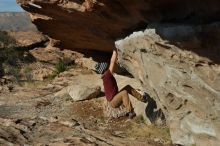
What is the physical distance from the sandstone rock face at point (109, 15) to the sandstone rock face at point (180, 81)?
267 mm

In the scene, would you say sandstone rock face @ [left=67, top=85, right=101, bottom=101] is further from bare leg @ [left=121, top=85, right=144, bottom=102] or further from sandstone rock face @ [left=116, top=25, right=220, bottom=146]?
sandstone rock face @ [left=116, top=25, right=220, bottom=146]

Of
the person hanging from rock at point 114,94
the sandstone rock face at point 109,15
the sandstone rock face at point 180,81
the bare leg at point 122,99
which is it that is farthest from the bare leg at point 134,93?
the sandstone rock face at point 180,81

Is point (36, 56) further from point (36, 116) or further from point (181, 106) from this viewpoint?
point (181, 106)

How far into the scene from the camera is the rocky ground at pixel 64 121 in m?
9.59

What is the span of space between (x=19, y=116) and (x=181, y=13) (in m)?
6.68

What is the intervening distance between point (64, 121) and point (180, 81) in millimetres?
3927

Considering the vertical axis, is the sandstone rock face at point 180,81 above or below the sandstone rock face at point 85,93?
above

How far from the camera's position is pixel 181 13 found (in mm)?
7680

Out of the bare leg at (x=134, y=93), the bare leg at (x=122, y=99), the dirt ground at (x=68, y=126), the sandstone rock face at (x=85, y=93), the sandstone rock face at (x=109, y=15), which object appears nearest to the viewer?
the sandstone rock face at (x=109, y=15)

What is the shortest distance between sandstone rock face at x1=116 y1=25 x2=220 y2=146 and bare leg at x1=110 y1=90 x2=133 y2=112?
Answer: 1927mm

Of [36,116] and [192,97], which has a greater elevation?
[192,97]

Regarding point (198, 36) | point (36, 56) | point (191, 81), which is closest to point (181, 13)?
point (198, 36)

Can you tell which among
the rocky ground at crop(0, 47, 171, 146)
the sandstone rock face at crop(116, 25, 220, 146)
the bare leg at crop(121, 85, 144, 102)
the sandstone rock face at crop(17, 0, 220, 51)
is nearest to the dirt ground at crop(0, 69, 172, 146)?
the rocky ground at crop(0, 47, 171, 146)

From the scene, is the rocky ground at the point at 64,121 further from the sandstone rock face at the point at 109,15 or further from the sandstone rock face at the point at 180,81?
the sandstone rock face at the point at 109,15
